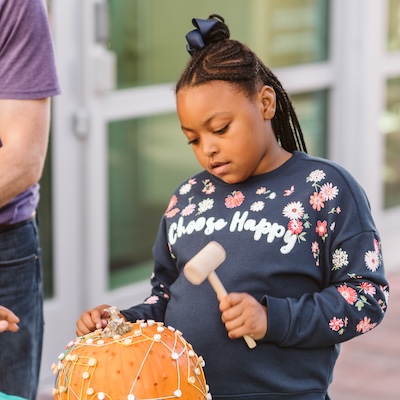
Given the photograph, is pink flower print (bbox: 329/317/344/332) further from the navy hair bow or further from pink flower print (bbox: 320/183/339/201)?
the navy hair bow

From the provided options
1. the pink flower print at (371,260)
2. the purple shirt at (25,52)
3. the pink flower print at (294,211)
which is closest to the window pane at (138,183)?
the purple shirt at (25,52)

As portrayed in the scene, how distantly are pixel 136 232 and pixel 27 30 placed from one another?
2.66 m

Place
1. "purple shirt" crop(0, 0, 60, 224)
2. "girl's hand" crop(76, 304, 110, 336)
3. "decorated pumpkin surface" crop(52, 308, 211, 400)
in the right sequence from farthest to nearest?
"purple shirt" crop(0, 0, 60, 224) → "girl's hand" crop(76, 304, 110, 336) → "decorated pumpkin surface" crop(52, 308, 211, 400)

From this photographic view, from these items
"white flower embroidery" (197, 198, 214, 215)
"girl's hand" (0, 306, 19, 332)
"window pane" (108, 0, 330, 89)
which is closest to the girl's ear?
"white flower embroidery" (197, 198, 214, 215)

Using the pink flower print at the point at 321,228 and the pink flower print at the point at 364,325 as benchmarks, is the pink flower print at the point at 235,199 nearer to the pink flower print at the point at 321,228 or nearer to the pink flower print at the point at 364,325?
the pink flower print at the point at 321,228

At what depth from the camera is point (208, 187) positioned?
7.80 feet

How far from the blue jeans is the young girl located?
0.50 meters

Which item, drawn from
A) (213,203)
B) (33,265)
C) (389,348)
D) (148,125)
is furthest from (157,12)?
(213,203)

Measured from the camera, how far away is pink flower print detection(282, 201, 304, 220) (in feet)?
7.29

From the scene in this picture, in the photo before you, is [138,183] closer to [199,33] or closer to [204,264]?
[199,33]

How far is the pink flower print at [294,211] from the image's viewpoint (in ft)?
7.29

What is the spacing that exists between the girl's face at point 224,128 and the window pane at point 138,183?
2.66 metres

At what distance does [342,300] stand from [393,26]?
15.3 ft

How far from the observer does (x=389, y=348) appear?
5.12 metres
